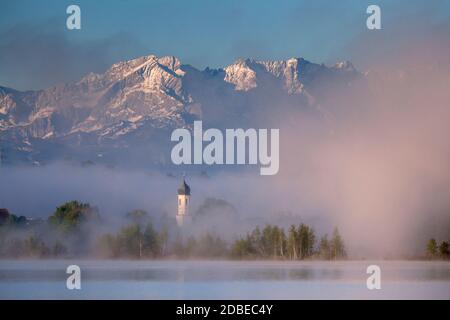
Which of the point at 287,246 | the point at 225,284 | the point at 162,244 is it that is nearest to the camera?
the point at 225,284

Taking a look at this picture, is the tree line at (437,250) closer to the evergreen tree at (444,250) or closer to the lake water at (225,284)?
the evergreen tree at (444,250)

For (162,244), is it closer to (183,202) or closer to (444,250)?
(183,202)

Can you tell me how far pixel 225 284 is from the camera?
58656 mm

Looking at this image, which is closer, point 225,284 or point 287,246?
point 225,284

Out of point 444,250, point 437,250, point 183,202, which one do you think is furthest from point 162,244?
point 444,250

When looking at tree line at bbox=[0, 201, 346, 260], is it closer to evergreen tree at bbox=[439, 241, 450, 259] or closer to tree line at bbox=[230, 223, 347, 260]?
tree line at bbox=[230, 223, 347, 260]

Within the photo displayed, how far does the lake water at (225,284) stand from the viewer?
51.4 meters

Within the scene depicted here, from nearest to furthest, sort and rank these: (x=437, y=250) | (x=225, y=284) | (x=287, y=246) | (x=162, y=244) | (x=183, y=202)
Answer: (x=225, y=284), (x=437, y=250), (x=287, y=246), (x=162, y=244), (x=183, y=202)

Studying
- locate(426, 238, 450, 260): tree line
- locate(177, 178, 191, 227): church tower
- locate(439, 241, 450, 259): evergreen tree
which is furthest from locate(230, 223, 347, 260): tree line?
locate(177, 178, 191, 227): church tower

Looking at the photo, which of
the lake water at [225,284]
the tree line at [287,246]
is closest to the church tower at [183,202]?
the tree line at [287,246]

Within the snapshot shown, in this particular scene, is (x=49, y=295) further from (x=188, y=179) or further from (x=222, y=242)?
(x=188, y=179)

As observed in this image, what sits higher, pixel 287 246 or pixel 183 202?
pixel 183 202
